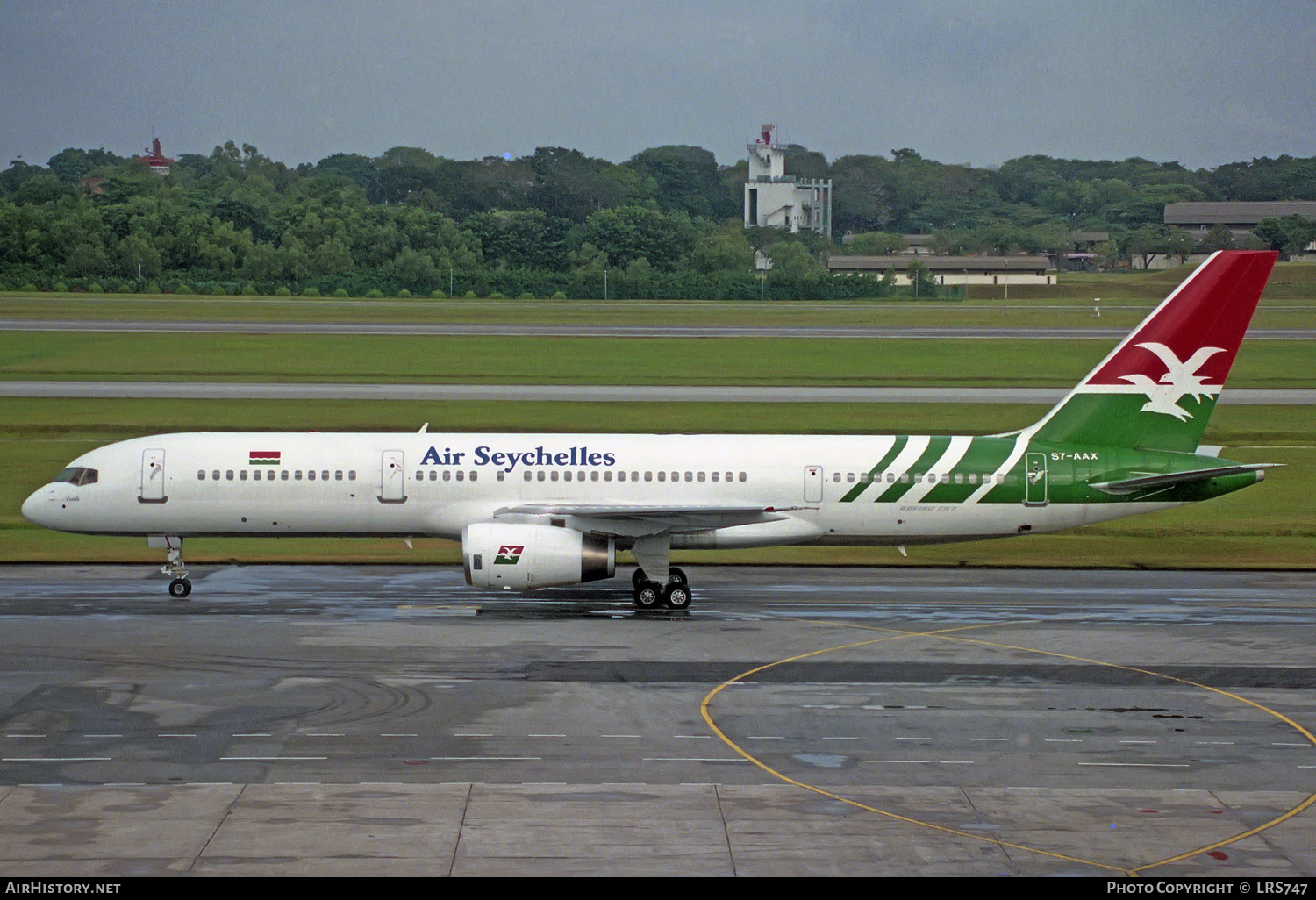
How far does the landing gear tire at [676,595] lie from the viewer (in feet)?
120

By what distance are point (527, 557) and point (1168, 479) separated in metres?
17.3

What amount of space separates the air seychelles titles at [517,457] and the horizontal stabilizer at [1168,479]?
1355cm

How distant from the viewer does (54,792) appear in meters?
21.9

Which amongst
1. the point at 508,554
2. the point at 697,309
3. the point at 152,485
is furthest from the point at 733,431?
the point at 697,309

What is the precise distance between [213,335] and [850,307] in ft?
242

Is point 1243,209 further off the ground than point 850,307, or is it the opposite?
point 1243,209

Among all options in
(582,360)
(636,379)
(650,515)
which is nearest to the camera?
(650,515)

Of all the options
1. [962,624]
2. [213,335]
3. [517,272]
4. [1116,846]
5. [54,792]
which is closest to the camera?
[1116,846]

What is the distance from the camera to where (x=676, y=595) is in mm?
36469

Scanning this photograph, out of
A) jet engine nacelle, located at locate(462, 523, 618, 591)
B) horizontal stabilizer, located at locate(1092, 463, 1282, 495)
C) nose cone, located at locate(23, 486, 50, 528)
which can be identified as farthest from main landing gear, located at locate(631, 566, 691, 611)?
nose cone, located at locate(23, 486, 50, 528)

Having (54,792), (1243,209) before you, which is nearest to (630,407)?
(54,792)

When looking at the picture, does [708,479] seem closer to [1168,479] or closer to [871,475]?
[871,475]

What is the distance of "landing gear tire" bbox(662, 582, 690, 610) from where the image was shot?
36438 mm

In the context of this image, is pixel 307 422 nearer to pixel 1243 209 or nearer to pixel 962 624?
pixel 962 624
